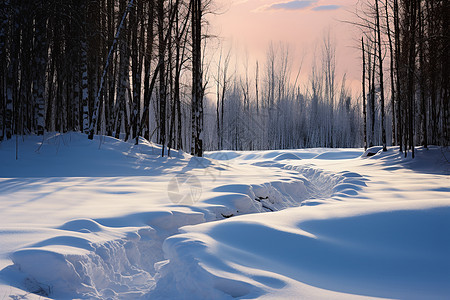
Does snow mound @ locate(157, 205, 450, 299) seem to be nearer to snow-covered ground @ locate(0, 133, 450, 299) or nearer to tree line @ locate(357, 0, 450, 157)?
snow-covered ground @ locate(0, 133, 450, 299)

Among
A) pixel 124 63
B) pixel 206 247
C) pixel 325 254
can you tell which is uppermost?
pixel 124 63

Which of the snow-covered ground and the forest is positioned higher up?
the forest

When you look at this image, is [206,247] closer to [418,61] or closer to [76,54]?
[76,54]

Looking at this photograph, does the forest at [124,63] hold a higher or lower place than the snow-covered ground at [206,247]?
higher

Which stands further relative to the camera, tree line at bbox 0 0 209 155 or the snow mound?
tree line at bbox 0 0 209 155

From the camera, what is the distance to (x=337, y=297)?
1.90 metres

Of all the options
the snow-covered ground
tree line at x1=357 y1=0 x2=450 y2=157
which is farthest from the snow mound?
tree line at x1=357 y1=0 x2=450 y2=157

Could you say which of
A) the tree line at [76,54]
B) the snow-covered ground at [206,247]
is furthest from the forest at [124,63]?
the snow-covered ground at [206,247]

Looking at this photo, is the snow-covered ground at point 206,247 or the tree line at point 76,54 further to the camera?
the tree line at point 76,54

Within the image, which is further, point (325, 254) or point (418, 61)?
point (418, 61)

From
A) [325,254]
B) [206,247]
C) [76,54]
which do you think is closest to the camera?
[206,247]

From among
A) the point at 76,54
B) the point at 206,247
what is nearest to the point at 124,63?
the point at 76,54

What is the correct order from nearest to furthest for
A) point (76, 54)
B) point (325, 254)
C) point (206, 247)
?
point (206, 247)
point (325, 254)
point (76, 54)

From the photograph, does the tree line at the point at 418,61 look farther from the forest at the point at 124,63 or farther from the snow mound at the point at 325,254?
the snow mound at the point at 325,254
